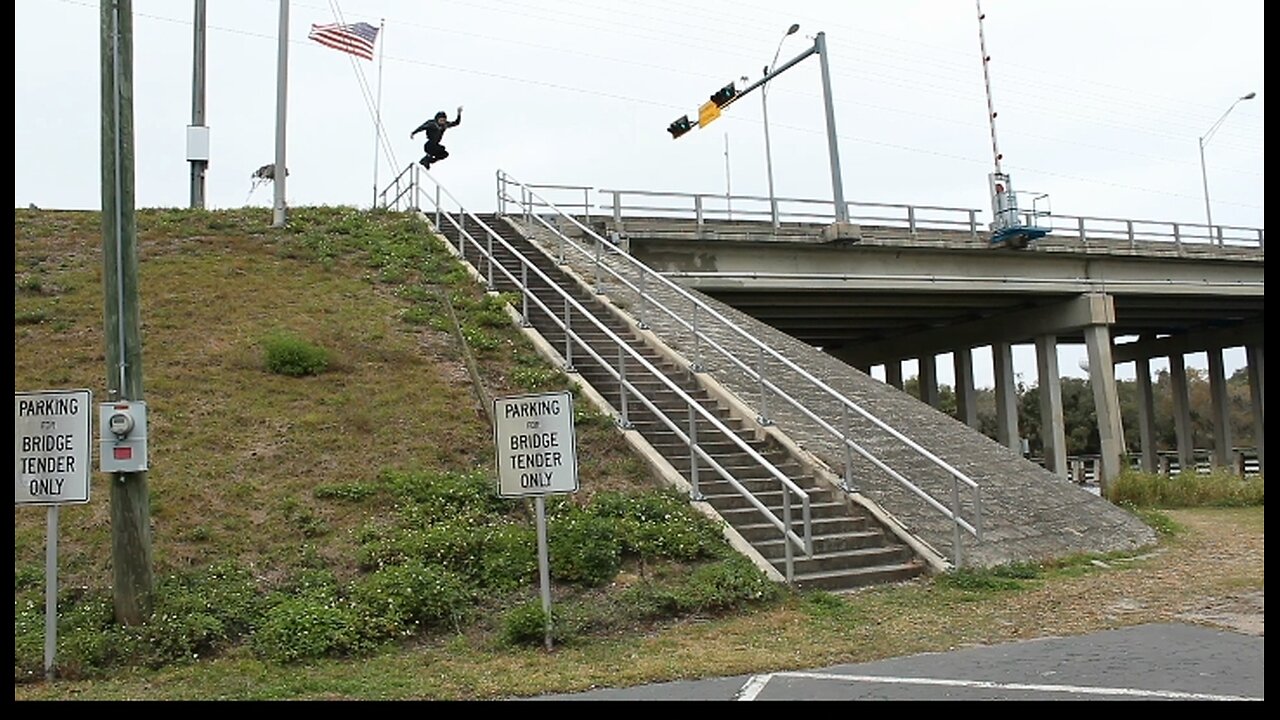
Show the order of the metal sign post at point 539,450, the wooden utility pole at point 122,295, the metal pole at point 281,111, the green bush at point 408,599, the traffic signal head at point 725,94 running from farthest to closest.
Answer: the traffic signal head at point 725,94 < the metal pole at point 281,111 < the green bush at point 408,599 < the wooden utility pole at point 122,295 < the metal sign post at point 539,450

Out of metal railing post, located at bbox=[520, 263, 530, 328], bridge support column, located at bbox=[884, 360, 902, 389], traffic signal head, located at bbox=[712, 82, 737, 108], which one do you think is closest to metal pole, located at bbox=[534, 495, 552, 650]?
metal railing post, located at bbox=[520, 263, 530, 328]

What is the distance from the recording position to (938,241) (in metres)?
31.8

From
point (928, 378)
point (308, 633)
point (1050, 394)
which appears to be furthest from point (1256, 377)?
point (308, 633)

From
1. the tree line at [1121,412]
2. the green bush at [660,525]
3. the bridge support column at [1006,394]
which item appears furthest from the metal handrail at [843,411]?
the tree line at [1121,412]

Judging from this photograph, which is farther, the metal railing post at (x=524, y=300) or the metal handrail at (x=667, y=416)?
the metal railing post at (x=524, y=300)

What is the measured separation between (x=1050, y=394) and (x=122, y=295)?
34.2m

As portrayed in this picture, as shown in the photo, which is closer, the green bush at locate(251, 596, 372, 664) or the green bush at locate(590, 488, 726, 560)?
the green bush at locate(251, 596, 372, 664)

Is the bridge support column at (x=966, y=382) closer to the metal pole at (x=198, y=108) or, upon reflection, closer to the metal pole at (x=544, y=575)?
the metal pole at (x=198, y=108)

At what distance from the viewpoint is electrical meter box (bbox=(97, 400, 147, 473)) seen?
8602 mm

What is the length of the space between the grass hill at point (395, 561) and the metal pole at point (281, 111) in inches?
281

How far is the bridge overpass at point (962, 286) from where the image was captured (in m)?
27.8

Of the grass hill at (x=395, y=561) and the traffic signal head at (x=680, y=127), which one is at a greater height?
the traffic signal head at (x=680, y=127)

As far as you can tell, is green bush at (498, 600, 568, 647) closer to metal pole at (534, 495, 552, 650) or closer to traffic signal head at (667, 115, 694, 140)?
metal pole at (534, 495, 552, 650)

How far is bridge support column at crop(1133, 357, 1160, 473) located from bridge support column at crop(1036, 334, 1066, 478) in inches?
500
